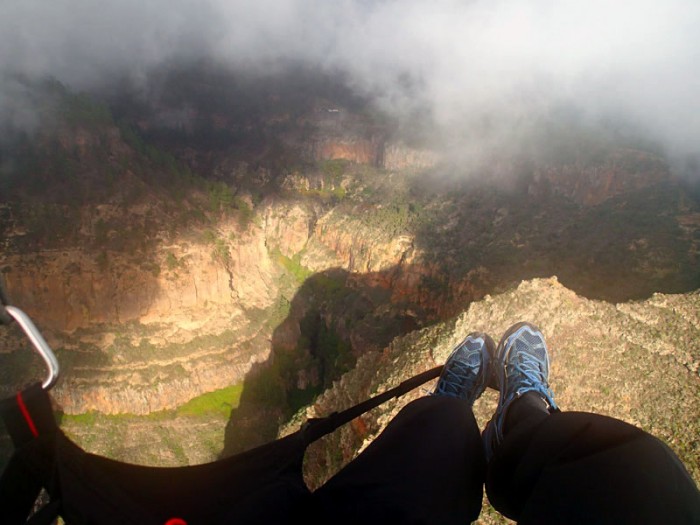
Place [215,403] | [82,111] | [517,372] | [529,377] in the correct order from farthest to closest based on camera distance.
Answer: [82,111] → [215,403] → [517,372] → [529,377]

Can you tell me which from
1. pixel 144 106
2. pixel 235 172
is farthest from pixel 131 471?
pixel 144 106

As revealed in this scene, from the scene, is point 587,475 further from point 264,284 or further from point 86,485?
point 264,284

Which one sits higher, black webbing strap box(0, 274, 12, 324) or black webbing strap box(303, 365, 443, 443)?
black webbing strap box(0, 274, 12, 324)

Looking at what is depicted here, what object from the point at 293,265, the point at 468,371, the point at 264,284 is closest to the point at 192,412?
the point at 264,284

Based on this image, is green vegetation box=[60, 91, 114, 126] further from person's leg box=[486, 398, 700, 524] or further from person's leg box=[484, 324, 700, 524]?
person's leg box=[486, 398, 700, 524]

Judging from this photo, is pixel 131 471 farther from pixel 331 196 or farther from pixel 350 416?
Answer: pixel 331 196

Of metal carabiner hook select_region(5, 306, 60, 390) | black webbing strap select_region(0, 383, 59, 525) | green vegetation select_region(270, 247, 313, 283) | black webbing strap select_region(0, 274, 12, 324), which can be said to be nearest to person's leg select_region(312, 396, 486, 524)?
black webbing strap select_region(0, 383, 59, 525)
